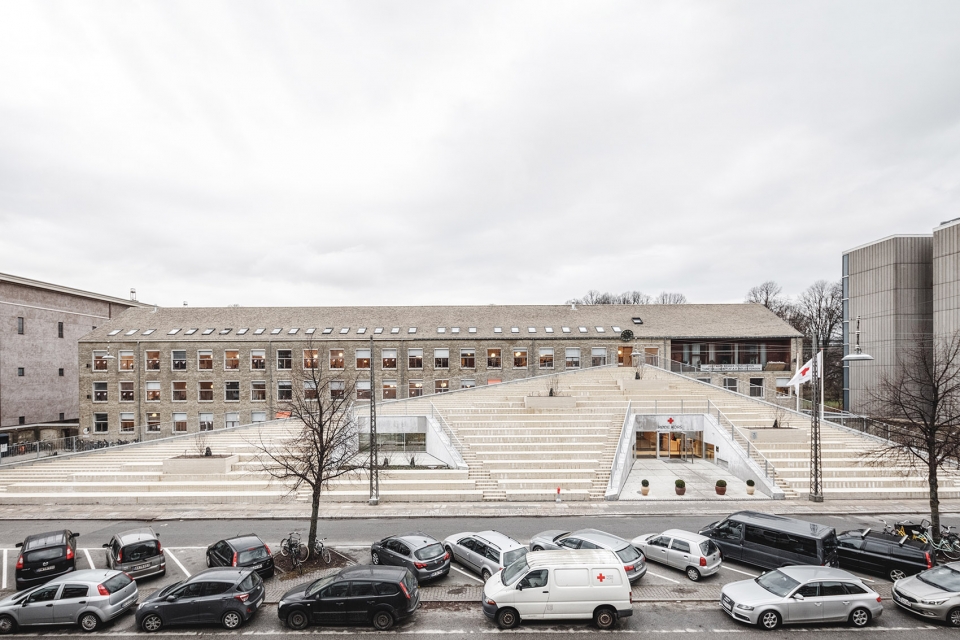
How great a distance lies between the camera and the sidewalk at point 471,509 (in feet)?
72.1

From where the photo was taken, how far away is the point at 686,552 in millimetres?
15078

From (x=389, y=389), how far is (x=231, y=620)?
3308cm

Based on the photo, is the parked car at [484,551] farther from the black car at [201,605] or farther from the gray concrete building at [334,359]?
the gray concrete building at [334,359]

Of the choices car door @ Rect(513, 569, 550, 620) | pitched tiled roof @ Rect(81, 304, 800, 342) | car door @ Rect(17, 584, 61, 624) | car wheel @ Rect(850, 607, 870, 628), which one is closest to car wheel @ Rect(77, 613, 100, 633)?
car door @ Rect(17, 584, 61, 624)

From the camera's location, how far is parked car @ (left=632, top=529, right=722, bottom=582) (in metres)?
14.8

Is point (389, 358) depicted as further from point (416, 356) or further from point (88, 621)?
point (88, 621)

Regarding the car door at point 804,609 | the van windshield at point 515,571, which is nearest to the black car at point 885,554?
the car door at point 804,609

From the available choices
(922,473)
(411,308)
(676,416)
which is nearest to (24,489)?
(411,308)

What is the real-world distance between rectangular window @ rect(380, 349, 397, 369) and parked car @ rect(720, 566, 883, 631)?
3722cm

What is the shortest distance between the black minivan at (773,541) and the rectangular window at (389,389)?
106ft

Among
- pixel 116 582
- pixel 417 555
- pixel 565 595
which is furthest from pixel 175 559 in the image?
pixel 565 595

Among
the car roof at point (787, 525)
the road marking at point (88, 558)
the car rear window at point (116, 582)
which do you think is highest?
the car roof at point (787, 525)

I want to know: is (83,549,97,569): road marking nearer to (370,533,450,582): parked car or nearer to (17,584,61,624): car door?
(17,584,61,624): car door

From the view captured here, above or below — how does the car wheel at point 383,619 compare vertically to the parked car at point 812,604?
below
